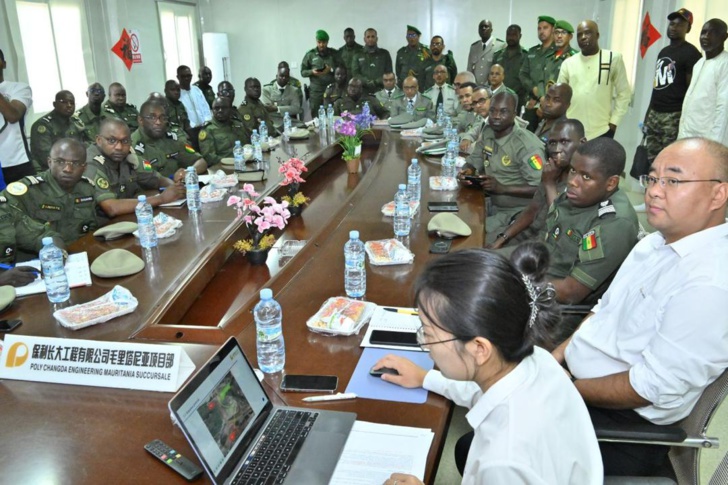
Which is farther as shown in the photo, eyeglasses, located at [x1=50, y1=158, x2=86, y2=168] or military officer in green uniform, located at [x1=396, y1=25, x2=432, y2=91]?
military officer in green uniform, located at [x1=396, y1=25, x2=432, y2=91]

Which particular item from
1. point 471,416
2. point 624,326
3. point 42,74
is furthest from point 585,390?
point 42,74

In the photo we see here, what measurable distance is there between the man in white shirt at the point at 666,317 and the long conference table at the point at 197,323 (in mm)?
494

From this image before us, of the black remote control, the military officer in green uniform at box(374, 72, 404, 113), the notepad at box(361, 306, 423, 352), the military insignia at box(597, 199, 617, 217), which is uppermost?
the military officer in green uniform at box(374, 72, 404, 113)

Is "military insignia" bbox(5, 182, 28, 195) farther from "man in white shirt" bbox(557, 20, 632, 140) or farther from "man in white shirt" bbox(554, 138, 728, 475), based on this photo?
"man in white shirt" bbox(557, 20, 632, 140)

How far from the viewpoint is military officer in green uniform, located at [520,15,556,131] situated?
19.3 feet

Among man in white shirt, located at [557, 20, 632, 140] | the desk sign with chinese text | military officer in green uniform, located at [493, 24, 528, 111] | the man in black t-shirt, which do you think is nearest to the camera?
the desk sign with chinese text

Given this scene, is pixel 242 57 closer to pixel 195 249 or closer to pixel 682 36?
pixel 682 36

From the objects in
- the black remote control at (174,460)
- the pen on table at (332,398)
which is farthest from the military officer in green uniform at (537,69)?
the black remote control at (174,460)

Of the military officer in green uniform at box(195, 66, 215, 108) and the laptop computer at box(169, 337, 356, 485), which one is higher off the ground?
the military officer in green uniform at box(195, 66, 215, 108)

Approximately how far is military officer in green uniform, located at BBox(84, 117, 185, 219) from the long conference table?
0.61ft

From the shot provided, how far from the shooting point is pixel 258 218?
244cm

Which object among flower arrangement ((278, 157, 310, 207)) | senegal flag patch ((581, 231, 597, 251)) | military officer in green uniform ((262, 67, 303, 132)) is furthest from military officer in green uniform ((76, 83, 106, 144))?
senegal flag patch ((581, 231, 597, 251))

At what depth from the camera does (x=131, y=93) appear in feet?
23.2

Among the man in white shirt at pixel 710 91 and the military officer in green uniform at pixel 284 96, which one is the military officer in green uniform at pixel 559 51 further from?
the military officer in green uniform at pixel 284 96
